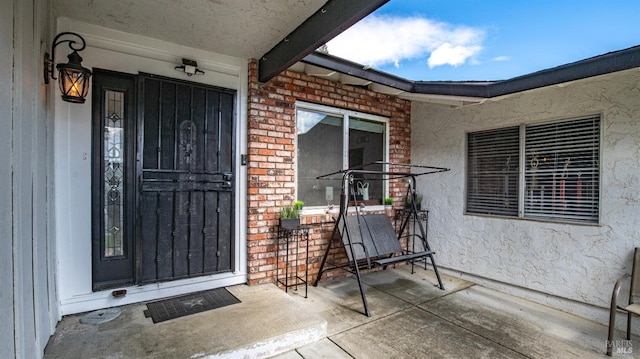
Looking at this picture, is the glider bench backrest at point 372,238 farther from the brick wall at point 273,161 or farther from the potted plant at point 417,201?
the potted plant at point 417,201

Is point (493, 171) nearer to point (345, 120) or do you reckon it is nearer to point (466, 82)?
point (466, 82)

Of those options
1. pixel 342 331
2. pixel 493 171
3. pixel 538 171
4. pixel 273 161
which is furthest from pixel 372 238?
pixel 538 171

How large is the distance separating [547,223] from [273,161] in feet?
12.0

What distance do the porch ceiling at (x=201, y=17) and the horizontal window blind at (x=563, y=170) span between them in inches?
133

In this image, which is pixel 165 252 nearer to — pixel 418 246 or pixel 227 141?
pixel 227 141

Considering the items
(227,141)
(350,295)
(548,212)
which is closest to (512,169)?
(548,212)

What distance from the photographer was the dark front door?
285cm

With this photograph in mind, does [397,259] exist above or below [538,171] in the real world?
below

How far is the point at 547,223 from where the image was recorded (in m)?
Result: 3.67

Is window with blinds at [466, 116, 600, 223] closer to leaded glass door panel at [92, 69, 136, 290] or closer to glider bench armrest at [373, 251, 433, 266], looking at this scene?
glider bench armrest at [373, 251, 433, 266]

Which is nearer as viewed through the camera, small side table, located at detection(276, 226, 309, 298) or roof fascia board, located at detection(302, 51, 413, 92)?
roof fascia board, located at detection(302, 51, 413, 92)

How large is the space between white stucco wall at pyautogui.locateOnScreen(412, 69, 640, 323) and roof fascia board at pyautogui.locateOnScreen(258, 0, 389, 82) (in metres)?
2.89

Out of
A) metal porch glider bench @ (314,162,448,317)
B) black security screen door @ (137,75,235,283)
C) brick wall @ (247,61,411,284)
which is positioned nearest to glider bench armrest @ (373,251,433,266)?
metal porch glider bench @ (314,162,448,317)

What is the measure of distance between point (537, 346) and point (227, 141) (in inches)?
153
